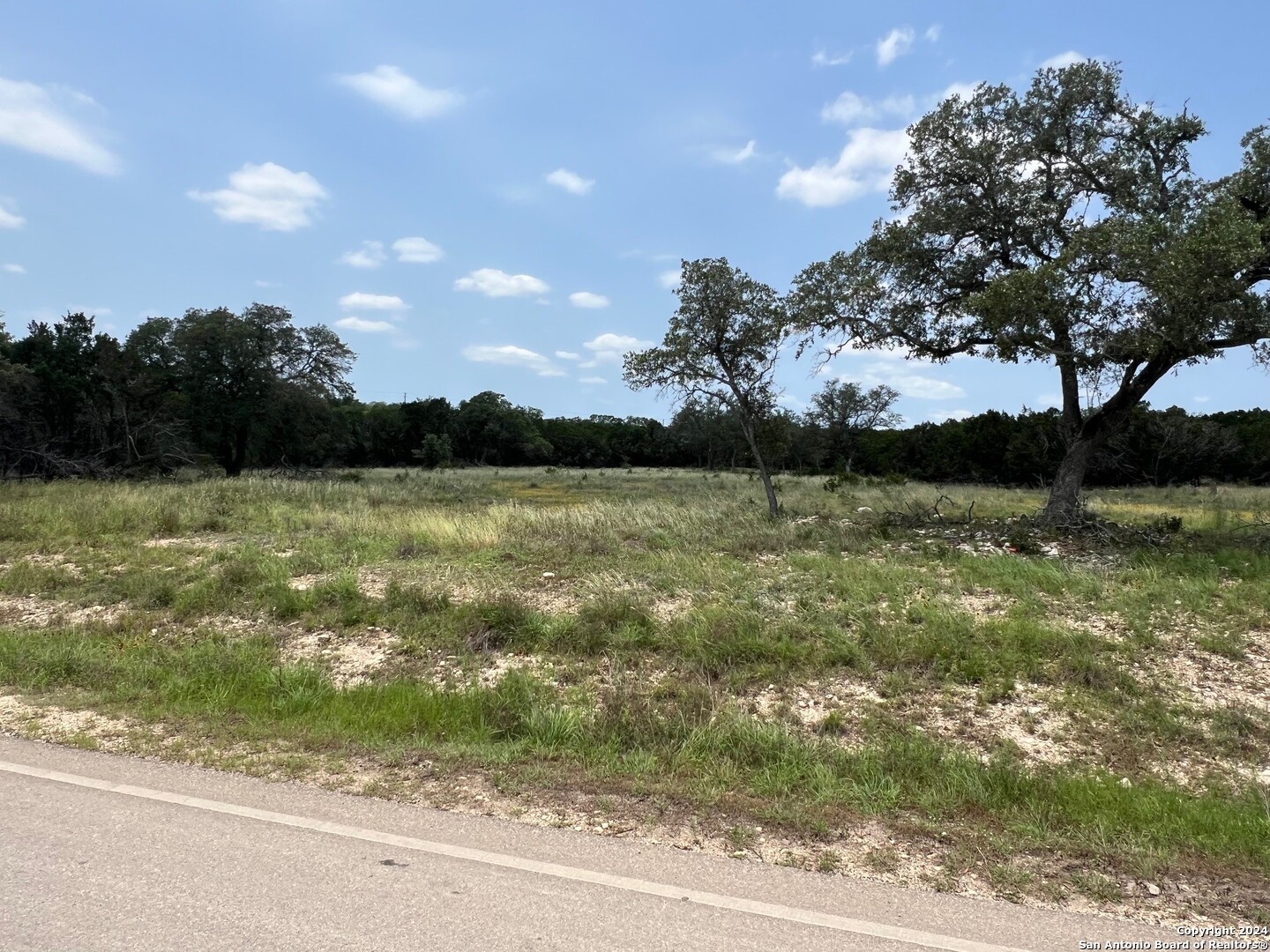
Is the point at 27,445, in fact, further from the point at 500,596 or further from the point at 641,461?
the point at 641,461

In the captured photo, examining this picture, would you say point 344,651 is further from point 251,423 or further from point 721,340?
point 251,423

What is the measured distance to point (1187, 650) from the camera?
7863mm

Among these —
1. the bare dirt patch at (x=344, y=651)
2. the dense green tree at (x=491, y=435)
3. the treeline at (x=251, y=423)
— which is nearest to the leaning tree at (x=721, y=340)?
the treeline at (x=251, y=423)

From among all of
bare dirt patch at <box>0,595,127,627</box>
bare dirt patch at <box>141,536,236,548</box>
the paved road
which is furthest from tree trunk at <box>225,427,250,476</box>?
the paved road

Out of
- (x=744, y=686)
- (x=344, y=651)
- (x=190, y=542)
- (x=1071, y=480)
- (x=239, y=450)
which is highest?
(x=239, y=450)

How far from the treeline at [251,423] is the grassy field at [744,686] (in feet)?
41.1

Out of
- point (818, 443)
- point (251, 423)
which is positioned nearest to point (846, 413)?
point (818, 443)

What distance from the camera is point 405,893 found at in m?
3.61

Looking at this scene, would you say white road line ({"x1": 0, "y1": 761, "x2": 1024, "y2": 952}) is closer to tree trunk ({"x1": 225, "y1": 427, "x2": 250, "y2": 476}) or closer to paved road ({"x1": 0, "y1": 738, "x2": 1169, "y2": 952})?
paved road ({"x1": 0, "y1": 738, "x2": 1169, "y2": 952})

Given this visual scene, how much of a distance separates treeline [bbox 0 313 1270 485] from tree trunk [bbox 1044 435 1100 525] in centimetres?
912

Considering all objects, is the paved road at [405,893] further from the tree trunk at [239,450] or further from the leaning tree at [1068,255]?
the tree trunk at [239,450]

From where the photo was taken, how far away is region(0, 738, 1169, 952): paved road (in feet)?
10.7

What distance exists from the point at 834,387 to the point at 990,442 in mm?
25688

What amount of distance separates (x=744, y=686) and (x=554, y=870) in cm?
372
